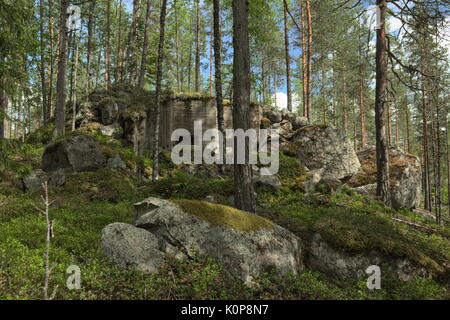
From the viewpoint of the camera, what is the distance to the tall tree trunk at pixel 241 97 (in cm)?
650

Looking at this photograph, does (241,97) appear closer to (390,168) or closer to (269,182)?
(269,182)

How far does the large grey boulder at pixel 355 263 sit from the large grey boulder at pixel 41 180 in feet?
30.3

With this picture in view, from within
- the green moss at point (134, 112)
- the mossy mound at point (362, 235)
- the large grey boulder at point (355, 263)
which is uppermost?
the green moss at point (134, 112)

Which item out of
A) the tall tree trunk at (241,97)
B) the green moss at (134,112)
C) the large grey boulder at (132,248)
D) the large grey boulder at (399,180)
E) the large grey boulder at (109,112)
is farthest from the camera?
the large grey boulder at (109,112)

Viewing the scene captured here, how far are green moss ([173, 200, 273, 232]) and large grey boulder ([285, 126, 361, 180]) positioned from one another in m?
9.98

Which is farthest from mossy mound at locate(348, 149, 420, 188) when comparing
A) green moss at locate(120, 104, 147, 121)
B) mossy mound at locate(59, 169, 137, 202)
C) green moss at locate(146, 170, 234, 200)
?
green moss at locate(120, 104, 147, 121)

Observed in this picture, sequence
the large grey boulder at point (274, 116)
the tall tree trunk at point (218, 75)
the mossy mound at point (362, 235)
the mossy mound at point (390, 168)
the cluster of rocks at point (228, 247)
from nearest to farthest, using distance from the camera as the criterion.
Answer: the cluster of rocks at point (228, 247) < the mossy mound at point (362, 235) < the tall tree trunk at point (218, 75) < the mossy mound at point (390, 168) < the large grey boulder at point (274, 116)

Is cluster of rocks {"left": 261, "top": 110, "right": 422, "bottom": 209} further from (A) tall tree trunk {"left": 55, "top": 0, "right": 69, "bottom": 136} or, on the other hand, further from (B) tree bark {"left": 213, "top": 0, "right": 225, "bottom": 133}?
(A) tall tree trunk {"left": 55, "top": 0, "right": 69, "bottom": 136}

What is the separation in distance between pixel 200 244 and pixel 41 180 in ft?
27.5

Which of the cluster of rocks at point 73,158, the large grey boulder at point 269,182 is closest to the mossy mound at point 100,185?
the cluster of rocks at point 73,158

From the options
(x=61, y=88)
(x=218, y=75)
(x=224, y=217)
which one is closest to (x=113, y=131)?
(x=61, y=88)

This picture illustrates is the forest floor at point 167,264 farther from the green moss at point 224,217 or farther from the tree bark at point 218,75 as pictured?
the tree bark at point 218,75

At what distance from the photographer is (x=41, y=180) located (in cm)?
985

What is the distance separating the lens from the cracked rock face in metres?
4.52
